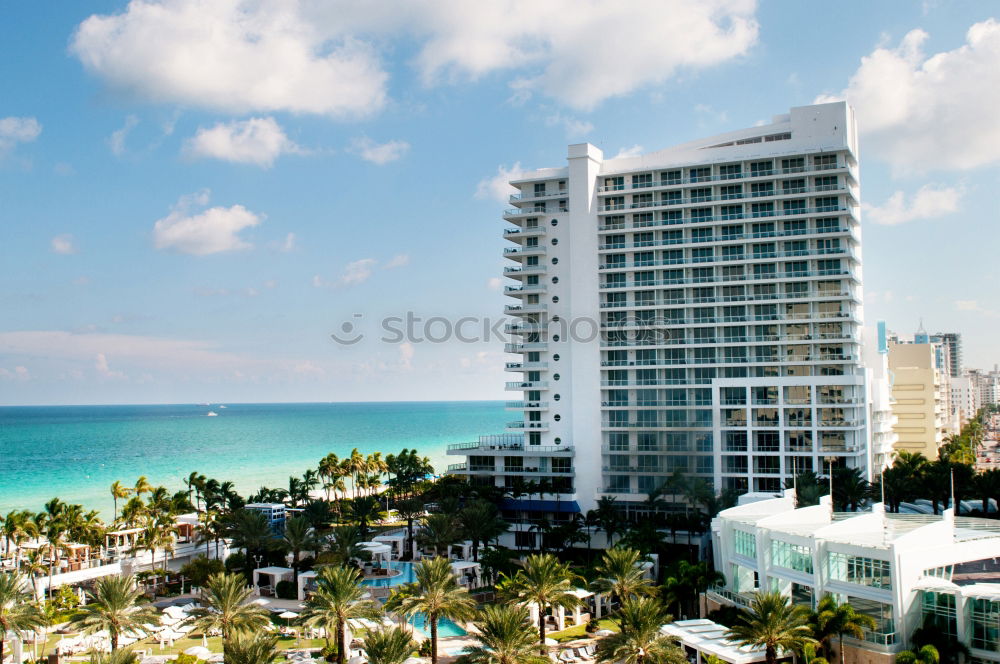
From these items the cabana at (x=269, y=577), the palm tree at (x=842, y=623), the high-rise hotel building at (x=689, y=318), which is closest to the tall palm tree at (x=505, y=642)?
the palm tree at (x=842, y=623)

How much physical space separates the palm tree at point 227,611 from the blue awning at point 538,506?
37999 mm

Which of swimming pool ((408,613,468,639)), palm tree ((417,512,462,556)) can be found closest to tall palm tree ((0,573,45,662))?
swimming pool ((408,613,468,639))

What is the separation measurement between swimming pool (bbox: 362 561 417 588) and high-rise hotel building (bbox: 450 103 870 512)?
15.2 meters

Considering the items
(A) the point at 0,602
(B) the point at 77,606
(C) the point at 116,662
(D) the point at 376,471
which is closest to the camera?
(C) the point at 116,662

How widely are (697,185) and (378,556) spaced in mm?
44510

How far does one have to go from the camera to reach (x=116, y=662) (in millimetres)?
28656

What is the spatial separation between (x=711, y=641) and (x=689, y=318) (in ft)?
139

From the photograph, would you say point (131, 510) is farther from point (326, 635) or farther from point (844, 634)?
point (844, 634)

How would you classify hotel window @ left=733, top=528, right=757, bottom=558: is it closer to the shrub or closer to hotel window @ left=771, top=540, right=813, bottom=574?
hotel window @ left=771, top=540, right=813, bottom=574

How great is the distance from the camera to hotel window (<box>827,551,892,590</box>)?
3700cm

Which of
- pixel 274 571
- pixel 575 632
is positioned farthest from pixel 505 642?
pixel 274 571

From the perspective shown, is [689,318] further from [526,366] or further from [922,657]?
[922,657]

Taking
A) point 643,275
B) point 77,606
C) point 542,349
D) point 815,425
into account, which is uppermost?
point 643,275

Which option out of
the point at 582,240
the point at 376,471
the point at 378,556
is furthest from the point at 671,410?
the point at 376,471
